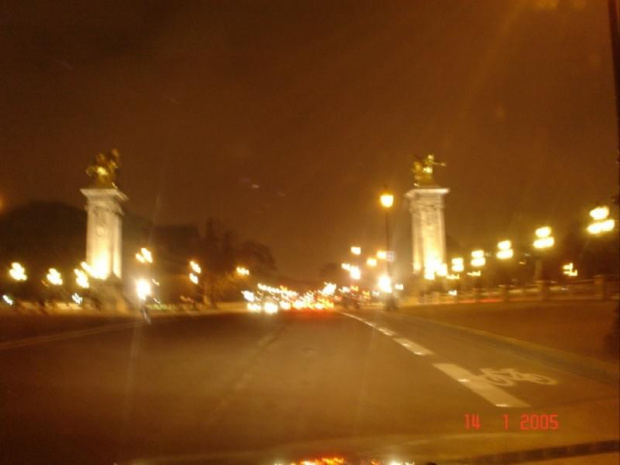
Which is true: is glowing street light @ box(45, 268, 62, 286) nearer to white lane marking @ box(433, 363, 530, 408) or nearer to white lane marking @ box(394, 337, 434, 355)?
white lane marking @ box(394, 337, 434, 355)

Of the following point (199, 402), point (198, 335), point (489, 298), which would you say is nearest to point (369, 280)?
point (489, 298)

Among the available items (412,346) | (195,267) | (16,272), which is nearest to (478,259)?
(195,267)

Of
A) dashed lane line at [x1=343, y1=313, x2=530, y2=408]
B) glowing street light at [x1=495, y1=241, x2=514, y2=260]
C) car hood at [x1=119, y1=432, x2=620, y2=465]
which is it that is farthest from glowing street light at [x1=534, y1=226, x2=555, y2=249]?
car hood at [x1=119, y1=432, x2=620, y2=465]

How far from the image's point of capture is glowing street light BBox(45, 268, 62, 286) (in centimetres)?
7531

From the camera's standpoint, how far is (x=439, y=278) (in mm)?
67812

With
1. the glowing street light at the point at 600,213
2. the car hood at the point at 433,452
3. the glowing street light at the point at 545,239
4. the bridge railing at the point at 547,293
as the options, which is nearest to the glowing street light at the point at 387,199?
the bridge railing at the point at 547,293

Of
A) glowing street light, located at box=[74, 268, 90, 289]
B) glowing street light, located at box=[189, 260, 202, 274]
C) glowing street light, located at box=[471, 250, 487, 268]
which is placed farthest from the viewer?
glowing street light, located at box=[471, 250, 487, 268]

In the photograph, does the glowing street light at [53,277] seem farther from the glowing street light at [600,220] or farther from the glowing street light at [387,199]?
the glowing street light at [600,220]

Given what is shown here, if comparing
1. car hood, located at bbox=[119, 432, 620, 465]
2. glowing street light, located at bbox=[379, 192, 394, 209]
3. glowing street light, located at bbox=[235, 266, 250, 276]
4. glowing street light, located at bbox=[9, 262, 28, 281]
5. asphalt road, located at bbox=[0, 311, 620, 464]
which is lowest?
car hood, located at bbox=[119, 432, 620, 465]

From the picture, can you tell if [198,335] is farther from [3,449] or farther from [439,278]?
[439,278]

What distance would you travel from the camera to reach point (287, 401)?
12180 millimetres

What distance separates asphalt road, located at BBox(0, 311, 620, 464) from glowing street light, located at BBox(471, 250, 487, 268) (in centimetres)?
9009

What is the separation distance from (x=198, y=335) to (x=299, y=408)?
17373mm

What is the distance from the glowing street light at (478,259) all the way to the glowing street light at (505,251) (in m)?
2.81
